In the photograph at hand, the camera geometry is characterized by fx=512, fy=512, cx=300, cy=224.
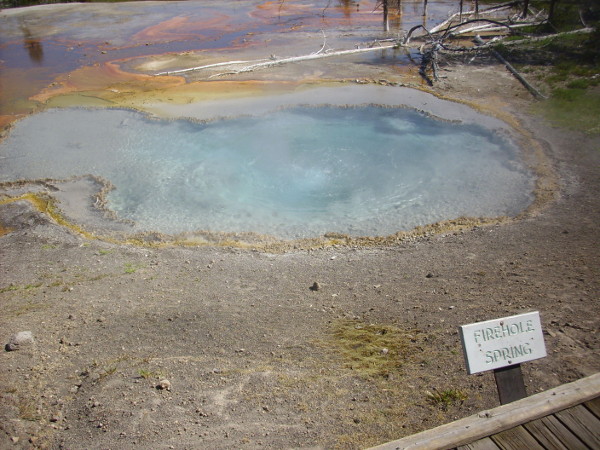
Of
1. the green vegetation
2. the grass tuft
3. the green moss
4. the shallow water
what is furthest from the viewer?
the green moss

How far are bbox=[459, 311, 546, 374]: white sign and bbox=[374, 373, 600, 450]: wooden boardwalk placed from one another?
0.23m

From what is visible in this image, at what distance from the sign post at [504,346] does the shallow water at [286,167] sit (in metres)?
4.27

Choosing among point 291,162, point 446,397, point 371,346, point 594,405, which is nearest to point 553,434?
point 594,405

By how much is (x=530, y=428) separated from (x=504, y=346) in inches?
15.9

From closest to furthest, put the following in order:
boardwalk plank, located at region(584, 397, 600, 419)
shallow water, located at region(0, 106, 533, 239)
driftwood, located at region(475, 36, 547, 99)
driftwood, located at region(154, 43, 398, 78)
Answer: boardwalk plank, located at region(584, 397, 600, 419) < shallow water, located at region(0, 106, 533, 239) < driftwood, located at region(475, 36, 547, 99) < driftwood, located at region(154, 43, 398, 78)

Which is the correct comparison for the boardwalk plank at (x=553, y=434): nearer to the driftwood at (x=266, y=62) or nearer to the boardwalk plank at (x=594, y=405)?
the boardwalk plank at (x=594, y=405)

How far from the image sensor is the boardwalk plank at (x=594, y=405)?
2534 mm

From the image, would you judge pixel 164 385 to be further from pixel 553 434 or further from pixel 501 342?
pixel 553 434

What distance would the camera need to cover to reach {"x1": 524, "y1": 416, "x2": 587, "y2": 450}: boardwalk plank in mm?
2420

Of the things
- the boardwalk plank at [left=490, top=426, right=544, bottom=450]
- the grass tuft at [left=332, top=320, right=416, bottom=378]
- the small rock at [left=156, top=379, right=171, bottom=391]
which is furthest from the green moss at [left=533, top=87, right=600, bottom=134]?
the small rock at [left=156, top=379, right=171, bottom=391]

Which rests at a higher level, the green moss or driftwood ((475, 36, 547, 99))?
driftwood ((475, 36, 547, 99))

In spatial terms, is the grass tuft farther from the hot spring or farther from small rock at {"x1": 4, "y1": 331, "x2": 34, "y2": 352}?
small rock at {"x1": 4, "y1": 331, "x2": 34, "y2": 352}

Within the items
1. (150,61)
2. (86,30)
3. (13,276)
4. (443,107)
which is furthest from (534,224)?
(86,30)

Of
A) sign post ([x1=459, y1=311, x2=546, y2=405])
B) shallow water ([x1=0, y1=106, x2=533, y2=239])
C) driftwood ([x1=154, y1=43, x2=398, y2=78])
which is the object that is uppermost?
sign post ([x1=459, y1=311, x2=546, y2=405])
